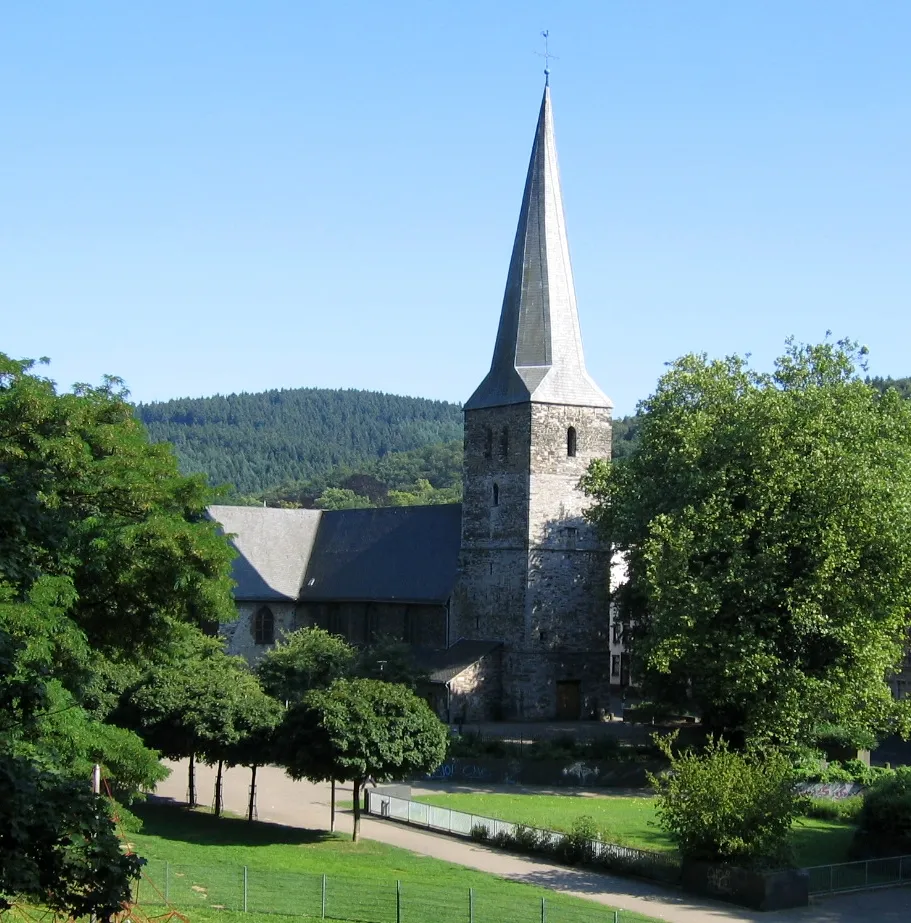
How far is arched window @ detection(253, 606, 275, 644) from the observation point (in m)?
56.2

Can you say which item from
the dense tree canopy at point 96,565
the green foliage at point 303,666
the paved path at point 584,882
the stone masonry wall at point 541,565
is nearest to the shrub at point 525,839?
the paved path at point 584,882

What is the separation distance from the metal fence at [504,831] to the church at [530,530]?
44.5 ft

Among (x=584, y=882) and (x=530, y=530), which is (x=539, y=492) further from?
(x=584, y=882)

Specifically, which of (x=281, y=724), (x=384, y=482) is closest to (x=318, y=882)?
(x=281, y=724)

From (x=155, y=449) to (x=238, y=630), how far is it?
2984 cm

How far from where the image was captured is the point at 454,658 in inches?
1881

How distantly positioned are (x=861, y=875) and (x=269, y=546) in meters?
35.9

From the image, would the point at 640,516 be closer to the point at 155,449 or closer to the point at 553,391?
the point at 553,391

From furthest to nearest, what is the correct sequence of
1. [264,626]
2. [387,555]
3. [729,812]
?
1. [264,626]
2. [387,555]
3. [729,812]

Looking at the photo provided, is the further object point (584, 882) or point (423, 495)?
point (423, 495)

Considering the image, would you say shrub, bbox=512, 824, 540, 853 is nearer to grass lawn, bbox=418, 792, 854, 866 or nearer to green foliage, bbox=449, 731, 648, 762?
grass lawn, bbox=418, 792, 854, 866

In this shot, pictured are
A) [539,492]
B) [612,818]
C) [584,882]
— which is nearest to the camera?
[584,882]

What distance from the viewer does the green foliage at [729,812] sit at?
23.9 meters

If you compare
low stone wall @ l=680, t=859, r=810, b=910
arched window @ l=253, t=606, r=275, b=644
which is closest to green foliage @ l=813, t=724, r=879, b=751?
low stone wall @ l=680, t=859, r=810, b=910
